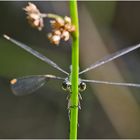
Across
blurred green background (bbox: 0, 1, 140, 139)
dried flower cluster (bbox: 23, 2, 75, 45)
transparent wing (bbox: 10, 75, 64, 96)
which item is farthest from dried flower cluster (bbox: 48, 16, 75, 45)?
blurred green background (bbox: 0, 1, 140, 139)

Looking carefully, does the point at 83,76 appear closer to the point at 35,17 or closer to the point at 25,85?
the point at 25,85

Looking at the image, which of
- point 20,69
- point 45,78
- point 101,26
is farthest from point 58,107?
point 45,78

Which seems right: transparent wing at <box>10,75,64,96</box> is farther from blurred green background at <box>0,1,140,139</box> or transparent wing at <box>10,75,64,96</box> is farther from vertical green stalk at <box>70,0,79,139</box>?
blurred green background at <box>0,1,140,139</box>

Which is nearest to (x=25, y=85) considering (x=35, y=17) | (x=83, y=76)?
(x=35, y=17)

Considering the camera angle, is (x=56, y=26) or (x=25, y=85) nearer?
(x=56, y=26)

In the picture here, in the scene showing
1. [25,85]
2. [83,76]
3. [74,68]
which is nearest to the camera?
[74,68]

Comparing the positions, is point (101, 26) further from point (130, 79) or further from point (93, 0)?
point (130, 79)

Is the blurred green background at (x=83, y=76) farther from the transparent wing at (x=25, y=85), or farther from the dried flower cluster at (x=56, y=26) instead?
the dried flower cluster at (x=56, y=26)
